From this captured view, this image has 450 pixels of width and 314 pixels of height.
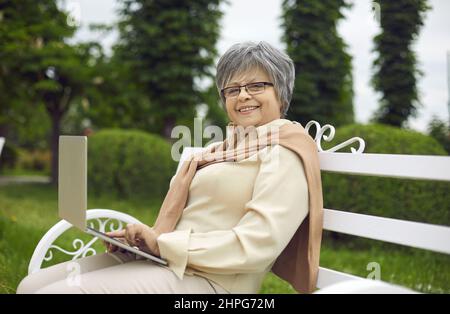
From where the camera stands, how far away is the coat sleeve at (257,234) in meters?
1.58

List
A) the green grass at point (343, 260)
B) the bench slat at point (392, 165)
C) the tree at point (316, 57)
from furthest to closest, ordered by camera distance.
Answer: the tree at point (316, 57), the green grass at point (343, 260), the bench slat at point (392, 165)

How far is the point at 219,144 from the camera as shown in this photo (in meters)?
2.12

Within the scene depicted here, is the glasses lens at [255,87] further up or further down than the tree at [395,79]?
further down

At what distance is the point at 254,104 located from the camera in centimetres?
193

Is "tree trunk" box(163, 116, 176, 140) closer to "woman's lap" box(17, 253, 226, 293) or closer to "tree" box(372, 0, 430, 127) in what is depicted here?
"tree" box(372, 0, 430, 127)

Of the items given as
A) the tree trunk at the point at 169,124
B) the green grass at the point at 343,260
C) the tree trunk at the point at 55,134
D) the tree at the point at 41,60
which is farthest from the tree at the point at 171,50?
the green grass at the point at 343,260

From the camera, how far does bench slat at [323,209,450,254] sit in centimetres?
153

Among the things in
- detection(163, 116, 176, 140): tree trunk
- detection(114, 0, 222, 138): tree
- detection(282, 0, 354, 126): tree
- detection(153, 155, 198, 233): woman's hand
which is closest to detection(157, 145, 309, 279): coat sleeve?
detection(153, 155, 198, 233): woman's hand

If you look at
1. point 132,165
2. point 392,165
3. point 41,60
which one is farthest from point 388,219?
point 41,60

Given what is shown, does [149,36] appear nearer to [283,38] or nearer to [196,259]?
[283,38]

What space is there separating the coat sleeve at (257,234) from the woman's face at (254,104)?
0.90 feet

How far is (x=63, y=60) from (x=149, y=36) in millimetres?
2627

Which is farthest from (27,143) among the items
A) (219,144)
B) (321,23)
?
(219,144)

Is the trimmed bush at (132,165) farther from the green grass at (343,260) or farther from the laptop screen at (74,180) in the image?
the laptop screen at (74,180)
